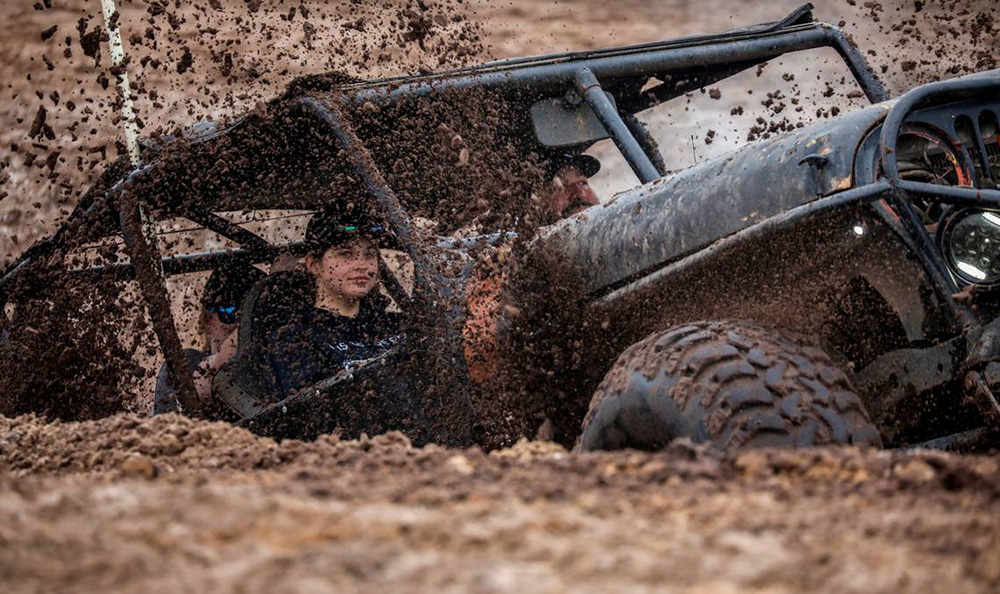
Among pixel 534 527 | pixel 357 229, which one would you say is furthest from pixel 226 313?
pixel 534 527

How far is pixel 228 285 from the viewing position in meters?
4.69

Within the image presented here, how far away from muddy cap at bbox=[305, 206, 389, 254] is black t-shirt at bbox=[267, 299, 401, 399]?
1.05 feet

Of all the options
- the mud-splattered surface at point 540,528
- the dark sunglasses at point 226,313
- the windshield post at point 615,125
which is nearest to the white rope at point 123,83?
the dark sunglasses at point 226,313

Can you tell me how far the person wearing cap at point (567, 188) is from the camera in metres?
3.62

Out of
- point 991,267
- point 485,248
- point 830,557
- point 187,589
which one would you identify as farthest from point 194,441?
point 991,267

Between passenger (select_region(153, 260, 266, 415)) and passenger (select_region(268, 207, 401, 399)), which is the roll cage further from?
passenger (select_region(153, 260, 266, 415))

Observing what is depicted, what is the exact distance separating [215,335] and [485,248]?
2.13m

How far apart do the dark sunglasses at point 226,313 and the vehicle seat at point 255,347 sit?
77cm

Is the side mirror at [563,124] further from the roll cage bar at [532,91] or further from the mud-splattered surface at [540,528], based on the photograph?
the mud-splattered surface at [540,528]

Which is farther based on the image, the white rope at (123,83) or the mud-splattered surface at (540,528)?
the white rope at (123,83)

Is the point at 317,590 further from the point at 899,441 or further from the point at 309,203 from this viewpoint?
the point at 309,203

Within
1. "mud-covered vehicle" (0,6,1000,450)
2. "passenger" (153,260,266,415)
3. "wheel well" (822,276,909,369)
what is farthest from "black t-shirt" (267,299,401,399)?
"wheel well" (822,276,909,369)

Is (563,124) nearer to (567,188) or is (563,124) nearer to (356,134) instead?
(567,188)

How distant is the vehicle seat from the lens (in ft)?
12.2
